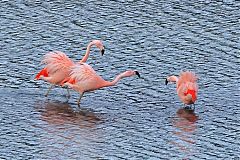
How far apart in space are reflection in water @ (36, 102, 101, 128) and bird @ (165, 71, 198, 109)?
185 centimetres

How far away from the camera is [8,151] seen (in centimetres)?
1616

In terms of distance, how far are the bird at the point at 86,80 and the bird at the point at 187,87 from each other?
86 cm

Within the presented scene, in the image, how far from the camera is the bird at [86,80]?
19.6 metres

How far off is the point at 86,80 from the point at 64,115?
3.53ft

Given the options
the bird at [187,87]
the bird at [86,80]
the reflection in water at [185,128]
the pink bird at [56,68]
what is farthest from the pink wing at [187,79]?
the pink bird at [56,68]

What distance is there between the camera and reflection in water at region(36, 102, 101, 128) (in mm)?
→ 18250

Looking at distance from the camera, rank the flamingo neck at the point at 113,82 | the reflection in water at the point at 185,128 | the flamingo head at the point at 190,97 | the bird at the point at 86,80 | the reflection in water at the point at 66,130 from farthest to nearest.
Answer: the flamingo neck at the point at 113,82 → the bird at the point at 86,80 → the flamingo head at the point at 190,97 → the reflection in water at the point at 185,128 → the reflection in water at the point at 66,130

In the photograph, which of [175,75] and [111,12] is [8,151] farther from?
[111,12]

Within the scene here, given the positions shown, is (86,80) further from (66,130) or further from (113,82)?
(66,130)

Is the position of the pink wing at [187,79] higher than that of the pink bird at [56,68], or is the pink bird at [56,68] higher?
the pink wing at [187,79]

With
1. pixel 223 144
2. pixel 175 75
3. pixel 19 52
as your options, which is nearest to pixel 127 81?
pixel 175 75

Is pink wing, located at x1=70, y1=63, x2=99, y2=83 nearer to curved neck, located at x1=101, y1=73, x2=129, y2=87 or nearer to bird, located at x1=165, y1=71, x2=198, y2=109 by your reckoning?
curved neck, located at x1=101, y1=73, x2=129, y2=87

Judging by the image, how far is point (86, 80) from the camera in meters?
19.5

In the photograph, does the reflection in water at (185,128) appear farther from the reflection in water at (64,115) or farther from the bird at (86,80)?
the reflection in water at (64,115)
